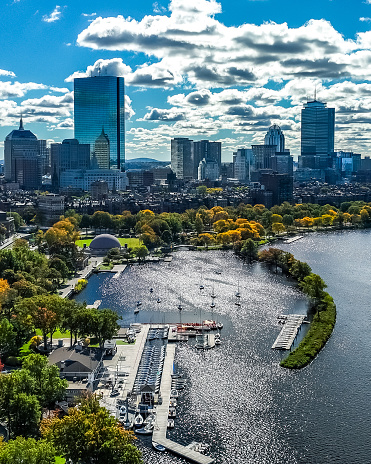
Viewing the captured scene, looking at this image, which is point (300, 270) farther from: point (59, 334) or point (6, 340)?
point (6, 340)

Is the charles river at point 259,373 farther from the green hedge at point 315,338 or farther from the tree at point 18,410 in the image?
the tree at point 18,410

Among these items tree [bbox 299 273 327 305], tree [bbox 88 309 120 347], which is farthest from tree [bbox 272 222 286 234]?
tree [bbox 88 309 120 347]

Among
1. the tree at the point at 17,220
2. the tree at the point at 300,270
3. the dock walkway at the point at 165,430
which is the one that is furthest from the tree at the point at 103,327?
the tree at the point at 17,220

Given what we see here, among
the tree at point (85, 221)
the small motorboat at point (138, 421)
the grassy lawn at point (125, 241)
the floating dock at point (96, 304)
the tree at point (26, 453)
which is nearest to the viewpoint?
the tree at point (26, 453)

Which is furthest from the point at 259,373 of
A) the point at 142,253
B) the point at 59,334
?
the point at 142,253

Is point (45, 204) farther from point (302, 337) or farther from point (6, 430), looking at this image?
point (6, 430)
